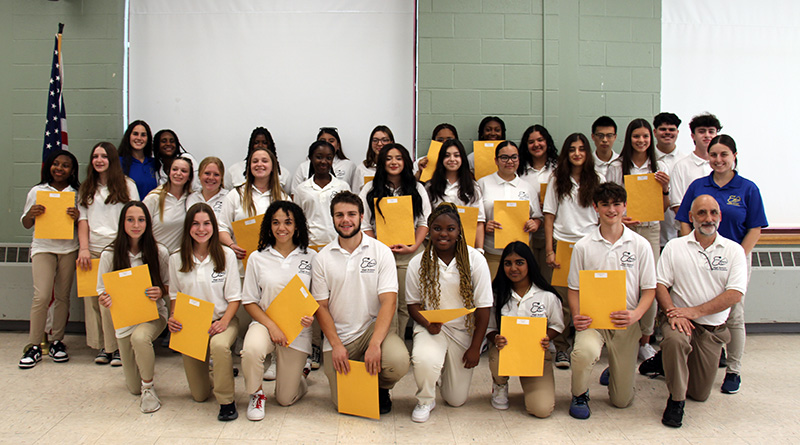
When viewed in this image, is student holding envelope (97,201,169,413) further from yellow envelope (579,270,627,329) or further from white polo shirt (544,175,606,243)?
white polo shirt (544,175,606,243)

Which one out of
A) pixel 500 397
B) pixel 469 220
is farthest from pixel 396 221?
pixel 500 397

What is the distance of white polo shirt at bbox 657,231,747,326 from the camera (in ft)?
10.1

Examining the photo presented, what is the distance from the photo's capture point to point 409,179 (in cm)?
371

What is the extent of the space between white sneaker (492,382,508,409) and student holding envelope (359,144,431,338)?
885 mm

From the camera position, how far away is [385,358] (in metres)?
2.96

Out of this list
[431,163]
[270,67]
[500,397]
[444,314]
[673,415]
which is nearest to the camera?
[673,415]

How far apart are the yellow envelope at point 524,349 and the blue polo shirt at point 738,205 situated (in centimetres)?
150

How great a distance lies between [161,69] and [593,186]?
3.82m

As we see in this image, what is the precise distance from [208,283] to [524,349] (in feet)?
5.96

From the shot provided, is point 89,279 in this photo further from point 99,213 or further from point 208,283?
point 208,283

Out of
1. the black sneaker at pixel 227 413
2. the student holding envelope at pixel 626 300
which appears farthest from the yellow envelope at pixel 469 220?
the black sneaker at pixel 227 413

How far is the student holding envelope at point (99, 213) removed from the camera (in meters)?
3.88

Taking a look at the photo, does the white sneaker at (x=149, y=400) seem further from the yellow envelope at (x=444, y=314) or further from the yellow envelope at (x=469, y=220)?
the yellow envelope at (x=469, y=220)

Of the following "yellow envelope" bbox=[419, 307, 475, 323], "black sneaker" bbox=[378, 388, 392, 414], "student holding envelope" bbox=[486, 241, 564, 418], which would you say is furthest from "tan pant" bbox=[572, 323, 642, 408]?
"black sneaker" bbox=[378, 388, 392, 414]
